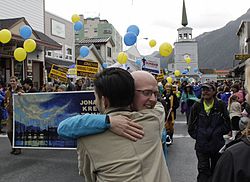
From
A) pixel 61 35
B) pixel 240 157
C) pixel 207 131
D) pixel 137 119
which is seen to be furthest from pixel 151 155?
pixel 61 35

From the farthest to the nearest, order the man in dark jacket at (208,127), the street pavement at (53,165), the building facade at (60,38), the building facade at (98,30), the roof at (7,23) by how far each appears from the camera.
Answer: the building facade at (98,30), the building facade at (60,38), the roof at (7,23), the street pavement at (53,165), the man in dark jacket at (208,127)

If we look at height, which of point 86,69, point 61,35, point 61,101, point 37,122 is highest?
point 61,35

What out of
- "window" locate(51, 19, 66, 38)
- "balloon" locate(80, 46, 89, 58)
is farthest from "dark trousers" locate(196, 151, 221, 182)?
"window" locate(51, 19, 66, 38)

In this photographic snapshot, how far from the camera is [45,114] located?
750 cm

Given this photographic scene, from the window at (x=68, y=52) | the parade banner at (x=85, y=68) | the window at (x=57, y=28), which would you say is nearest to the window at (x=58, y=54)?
the window at (x=68, y=52)

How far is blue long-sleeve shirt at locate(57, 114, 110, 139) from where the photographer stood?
5.95 feet

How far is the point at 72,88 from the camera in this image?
13.0 metres

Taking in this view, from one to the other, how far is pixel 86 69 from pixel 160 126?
435 inches

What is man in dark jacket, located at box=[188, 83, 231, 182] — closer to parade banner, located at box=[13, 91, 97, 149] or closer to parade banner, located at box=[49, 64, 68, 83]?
parade banner, located at box=[13, 91, 97, 149]

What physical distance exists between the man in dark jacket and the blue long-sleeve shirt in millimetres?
3325

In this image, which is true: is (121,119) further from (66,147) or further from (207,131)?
(66,147)

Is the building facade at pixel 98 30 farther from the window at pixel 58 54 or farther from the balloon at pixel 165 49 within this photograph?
the balloon at pixel 165 49

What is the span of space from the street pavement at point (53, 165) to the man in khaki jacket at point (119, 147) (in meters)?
4.26

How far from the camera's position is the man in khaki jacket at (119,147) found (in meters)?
1.81
